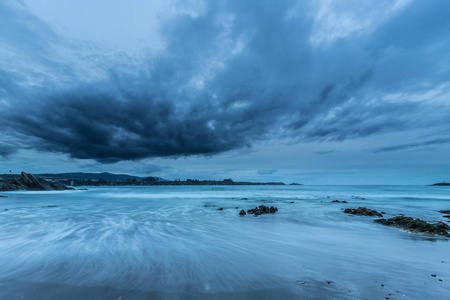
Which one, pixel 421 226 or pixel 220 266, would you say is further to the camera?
pixel 421 226

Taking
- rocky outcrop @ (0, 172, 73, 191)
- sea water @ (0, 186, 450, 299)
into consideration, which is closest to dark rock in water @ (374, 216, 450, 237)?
sea water @ (0, 186, 450, 299)

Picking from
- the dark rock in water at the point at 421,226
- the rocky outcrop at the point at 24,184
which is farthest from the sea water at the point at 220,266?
the rocky outcrop at the point at 24,184

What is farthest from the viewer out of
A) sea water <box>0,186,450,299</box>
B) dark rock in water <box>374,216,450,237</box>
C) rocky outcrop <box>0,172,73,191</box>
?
rocky outcrop <box>0,172,73,191</box>

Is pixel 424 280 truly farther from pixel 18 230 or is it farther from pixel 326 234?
pixel 18 230

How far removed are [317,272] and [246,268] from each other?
1.63m

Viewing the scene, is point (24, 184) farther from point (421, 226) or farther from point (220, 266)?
point (421, 226)

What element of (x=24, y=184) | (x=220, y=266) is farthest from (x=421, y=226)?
(x=24, y=184)

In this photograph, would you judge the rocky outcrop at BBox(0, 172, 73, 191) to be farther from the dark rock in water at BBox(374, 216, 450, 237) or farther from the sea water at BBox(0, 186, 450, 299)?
the dark rock in water at BBox(374, 216, 450, 237)

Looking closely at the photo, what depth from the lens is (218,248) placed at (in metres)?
7.12

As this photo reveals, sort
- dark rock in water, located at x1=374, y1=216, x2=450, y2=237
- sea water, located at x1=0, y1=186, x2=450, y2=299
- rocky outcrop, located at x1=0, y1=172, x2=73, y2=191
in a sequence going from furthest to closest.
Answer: rocky outcrop, located at x1=0, y1=172, x2=73, y2=191 → dark rock in water, located at x1=374, y1=216, x2=450, y2=237 → sea water, located at x1=0, y1=186, x2=450, y2=299

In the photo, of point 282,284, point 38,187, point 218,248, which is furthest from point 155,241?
point 38,187

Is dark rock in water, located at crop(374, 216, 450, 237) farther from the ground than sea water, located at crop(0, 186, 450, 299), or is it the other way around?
dark rock in water, located at crop(374, 216, 450, 237)

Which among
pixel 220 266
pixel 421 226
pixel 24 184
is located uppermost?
pixel 24 184

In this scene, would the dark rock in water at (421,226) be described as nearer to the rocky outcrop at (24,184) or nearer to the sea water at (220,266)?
the sea water at (220,266)
